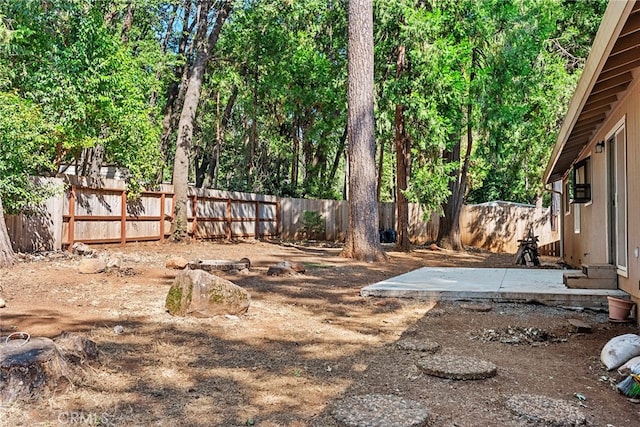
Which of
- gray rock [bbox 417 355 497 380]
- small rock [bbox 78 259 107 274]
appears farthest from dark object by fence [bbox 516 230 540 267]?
small rock [bbox 78 259 107 274]

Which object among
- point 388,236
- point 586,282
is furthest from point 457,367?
point 388,236

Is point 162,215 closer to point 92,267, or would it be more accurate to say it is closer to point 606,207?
point 92,267

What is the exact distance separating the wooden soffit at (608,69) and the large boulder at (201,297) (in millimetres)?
3955

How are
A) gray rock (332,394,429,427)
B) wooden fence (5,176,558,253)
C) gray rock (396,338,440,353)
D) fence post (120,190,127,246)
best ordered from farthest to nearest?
1. fence post (120,190,127,246)
2. wooden fence (5,176,558,253)
3. gray rock (396,338,440,353)
4. gray rock (332,394,429,427)

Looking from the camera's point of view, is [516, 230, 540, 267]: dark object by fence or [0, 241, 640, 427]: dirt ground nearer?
[0, 241, 640, 427]: dirt ground

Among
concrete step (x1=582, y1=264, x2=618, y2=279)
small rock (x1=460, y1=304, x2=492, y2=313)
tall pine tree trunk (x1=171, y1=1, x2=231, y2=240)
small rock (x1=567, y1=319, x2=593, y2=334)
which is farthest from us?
tall pine tree trunk (x1=171, y1=1, x2=231, y2=240)

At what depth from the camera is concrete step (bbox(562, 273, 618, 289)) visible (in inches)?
247

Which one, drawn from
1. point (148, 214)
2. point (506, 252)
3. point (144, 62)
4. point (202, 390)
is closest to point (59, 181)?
point (148, 214)

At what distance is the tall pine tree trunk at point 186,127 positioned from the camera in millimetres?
14680

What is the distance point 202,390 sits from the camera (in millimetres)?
3143

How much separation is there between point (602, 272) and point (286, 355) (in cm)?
439

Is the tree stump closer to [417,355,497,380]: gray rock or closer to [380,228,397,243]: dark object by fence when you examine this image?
[417,355,497,380]: gray rock

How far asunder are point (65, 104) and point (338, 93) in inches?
358

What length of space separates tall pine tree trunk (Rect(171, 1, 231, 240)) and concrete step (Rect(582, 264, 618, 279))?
11.0 meters
